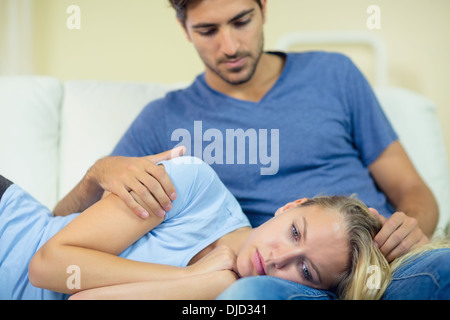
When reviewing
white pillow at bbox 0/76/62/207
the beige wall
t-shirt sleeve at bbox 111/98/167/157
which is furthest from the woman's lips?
the beige wall

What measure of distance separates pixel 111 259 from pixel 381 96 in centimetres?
111

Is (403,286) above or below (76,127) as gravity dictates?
below

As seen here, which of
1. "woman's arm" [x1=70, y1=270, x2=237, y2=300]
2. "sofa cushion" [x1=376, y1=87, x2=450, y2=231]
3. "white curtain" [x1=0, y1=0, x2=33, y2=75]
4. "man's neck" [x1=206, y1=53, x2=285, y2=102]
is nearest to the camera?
"woman's arm" [x1=70, y1=270, x2=237, y2=300]

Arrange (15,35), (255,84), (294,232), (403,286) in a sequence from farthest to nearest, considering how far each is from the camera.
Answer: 1. (15,35)
2. (255,84)
3. (294,232)
4. (403,286)

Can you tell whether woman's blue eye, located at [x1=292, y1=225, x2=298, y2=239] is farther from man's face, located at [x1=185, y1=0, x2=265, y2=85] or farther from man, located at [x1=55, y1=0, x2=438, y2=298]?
man's face, located at [x1=185, y1=0, x2=265, y2=85]

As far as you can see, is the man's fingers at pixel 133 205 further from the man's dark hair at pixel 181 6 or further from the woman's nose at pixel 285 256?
the man's dark hair at pixel 181 6

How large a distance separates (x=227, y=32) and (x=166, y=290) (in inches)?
29.1

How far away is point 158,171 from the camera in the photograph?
37.7 inches

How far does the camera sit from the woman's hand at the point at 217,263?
3.01 ft

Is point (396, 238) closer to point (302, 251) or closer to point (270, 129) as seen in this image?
point (302, 251)

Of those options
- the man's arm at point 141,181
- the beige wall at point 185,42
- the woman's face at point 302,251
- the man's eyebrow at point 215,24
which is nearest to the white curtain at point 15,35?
the beige wall at point 185,42

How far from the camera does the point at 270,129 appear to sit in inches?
51.1

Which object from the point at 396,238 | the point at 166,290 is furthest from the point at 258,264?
the point at 396,238

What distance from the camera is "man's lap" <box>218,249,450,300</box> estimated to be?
720mm
